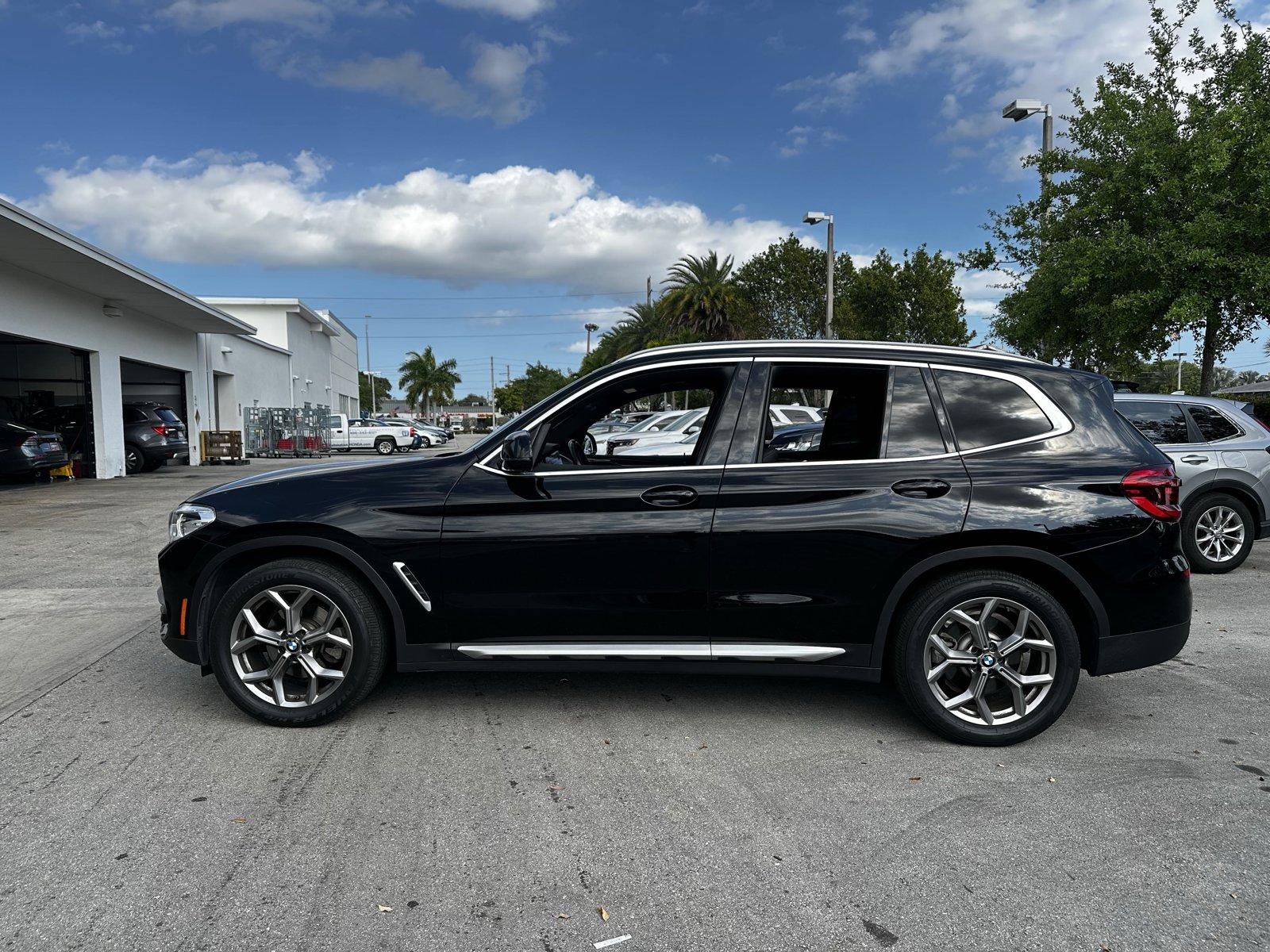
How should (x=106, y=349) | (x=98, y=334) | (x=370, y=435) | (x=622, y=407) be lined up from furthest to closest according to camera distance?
1. (x=370, y=435)
2. (x=106, y=349)
3. (x=98, y=334)
4. (x=622, y=407)

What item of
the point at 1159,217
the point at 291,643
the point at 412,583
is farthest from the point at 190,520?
the point at 1159,217

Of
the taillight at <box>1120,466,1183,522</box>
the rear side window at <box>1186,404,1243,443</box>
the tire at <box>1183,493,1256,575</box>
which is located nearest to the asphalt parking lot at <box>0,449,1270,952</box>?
the taillight at <box>1120,466,1183,522</box>

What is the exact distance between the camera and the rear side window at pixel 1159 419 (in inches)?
328

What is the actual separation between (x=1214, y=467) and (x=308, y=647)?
8.09m

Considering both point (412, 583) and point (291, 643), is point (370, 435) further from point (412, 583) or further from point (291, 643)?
point (412, 583)

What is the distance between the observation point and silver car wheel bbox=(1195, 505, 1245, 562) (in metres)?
8.25

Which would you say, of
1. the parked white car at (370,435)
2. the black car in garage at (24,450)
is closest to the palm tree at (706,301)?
the parked white car at (370,435)

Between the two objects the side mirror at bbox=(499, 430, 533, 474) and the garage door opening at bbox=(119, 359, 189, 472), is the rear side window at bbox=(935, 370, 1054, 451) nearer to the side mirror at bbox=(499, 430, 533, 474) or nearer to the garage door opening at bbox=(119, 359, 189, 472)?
the side mirror at bbox=(499, 430, 533, 474)

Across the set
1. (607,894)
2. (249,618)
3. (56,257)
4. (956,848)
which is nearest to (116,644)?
(249,618)

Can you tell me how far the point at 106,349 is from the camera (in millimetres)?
21656

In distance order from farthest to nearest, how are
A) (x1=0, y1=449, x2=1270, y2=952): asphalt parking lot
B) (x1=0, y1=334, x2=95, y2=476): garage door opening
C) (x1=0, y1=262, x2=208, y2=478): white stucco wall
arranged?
(x1=0, y1=334, x2=95, y2=476): garage door opening → (x1=0, y1=262, x2=208, y2=478): white stucco wall → (x1=0, y1=449, x2=1270, y2=952): asphalt parking lot

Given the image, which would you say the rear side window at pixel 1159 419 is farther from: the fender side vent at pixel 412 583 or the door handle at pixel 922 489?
the fender side vent at pixel 412 583

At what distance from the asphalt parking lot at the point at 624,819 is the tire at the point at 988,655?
0.15 meters

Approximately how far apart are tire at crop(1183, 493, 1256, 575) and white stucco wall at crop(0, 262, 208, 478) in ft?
65.1
